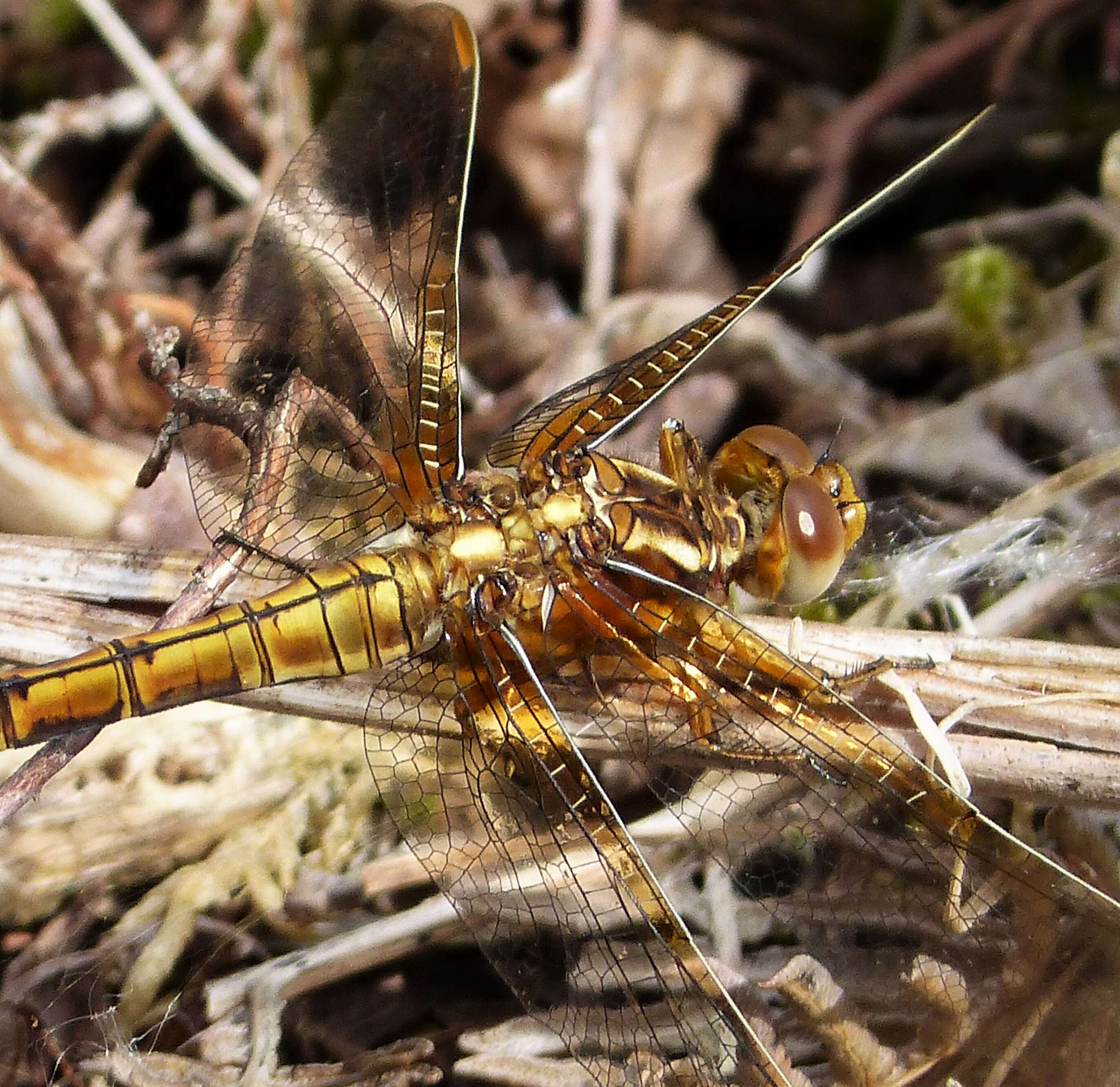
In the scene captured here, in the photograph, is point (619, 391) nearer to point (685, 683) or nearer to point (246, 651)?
point (685, 683)

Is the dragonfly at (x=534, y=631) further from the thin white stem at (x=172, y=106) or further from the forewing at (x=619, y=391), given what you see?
the thin white stem at (x=172, y=106)

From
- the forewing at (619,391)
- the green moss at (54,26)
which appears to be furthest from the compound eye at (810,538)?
the green moss at (54,26)

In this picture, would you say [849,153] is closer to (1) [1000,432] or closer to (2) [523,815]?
(1) [1000,432]

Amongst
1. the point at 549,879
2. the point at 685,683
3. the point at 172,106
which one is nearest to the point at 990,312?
the point at 685,683

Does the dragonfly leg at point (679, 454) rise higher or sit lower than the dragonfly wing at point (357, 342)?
lower

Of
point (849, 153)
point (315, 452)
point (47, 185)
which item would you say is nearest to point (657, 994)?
point (315, 452)

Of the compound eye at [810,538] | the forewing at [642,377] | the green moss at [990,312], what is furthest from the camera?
the green moss at [990,312]

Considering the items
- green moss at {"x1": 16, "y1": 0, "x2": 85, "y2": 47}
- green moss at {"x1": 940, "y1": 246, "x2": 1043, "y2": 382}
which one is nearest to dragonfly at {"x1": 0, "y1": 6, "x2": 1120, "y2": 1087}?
green moss at {"x1": 940, "y1": 246, "x2": 1043, "y2": 382}
